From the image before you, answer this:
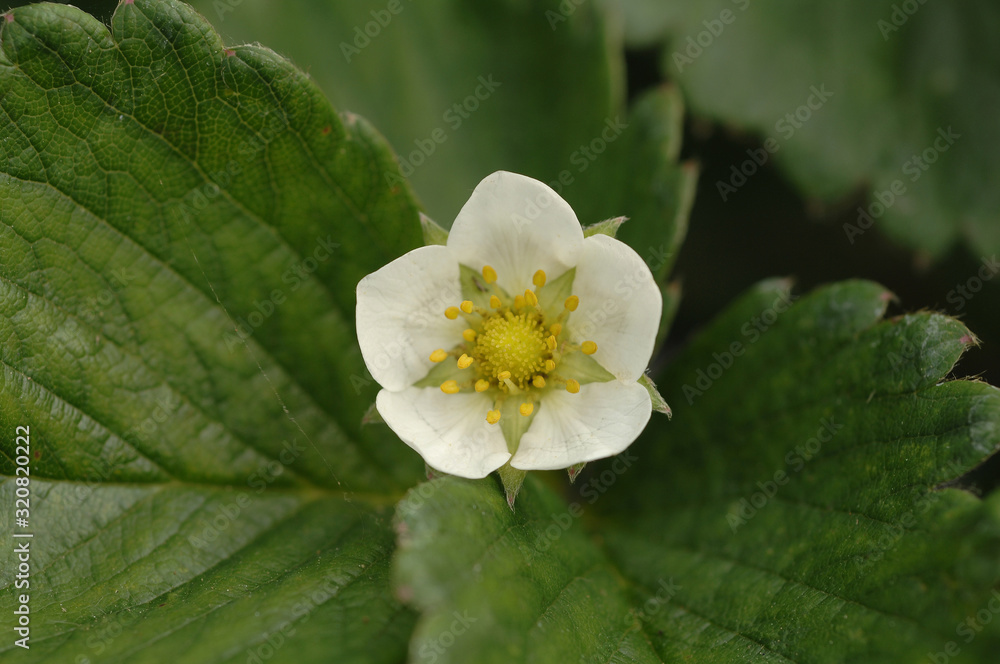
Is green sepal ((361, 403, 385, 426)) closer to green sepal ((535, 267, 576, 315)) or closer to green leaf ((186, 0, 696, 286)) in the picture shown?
green sepal ((535, 267, 576, 315))

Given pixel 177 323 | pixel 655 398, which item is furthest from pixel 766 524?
pixel 177 323

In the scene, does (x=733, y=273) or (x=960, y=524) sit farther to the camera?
(x=733, y=273)

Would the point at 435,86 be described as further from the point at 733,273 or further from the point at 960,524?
the point at 960,524

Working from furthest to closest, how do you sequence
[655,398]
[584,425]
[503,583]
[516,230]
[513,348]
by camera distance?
1. [513,348]
2. [516,230]
3. [584,425]
4. [655,398]
5. [503,583]

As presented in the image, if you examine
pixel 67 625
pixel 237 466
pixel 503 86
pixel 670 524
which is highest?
pixel 503 86

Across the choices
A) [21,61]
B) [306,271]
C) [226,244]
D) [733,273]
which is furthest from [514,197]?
[733,273]

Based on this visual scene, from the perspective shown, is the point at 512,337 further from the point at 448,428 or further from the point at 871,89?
the point at 871,89

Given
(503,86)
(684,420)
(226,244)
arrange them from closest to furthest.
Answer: (226,244)
(684,420)
(503,86)

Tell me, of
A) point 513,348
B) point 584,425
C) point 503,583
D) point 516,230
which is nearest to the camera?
point 503,583
